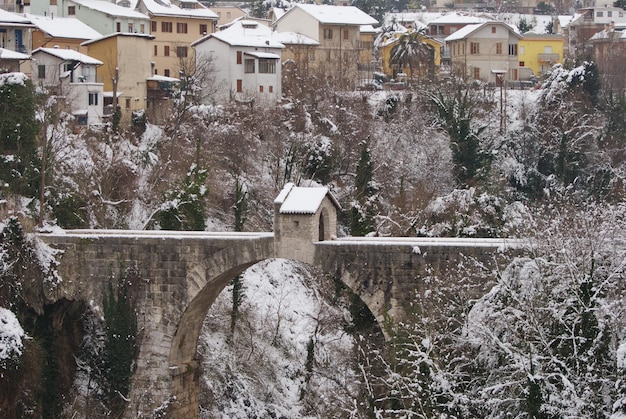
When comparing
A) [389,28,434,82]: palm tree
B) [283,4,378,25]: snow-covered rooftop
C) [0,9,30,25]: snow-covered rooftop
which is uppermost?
[283,4,378,25]: snow-covered rooftop

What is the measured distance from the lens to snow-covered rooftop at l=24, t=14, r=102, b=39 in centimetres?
7762

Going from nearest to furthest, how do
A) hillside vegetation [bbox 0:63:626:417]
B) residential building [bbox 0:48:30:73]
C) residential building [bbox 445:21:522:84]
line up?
hillside vegetation [bbox 0:63:626:417] < residential building [bbox 0:48:30:73] < residential building [bbox 445:21:522:84]

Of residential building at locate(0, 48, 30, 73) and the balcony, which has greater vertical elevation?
the balcony

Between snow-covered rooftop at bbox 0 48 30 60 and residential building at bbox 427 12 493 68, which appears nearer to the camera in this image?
snow-covered rooftop at bbox 0 48 30 60

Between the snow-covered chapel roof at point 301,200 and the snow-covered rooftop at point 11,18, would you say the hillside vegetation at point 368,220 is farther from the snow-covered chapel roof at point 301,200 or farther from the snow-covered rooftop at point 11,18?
the snow-covered rooftop at point 11,18

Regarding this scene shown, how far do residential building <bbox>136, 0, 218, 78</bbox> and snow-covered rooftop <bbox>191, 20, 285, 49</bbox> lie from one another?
4.25 metres

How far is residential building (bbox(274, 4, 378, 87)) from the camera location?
86.2 meters

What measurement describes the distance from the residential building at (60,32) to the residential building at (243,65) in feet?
22.7

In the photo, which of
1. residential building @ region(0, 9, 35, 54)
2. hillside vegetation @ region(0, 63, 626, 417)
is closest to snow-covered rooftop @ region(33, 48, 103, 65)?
residential building @ region(0, 9, 35, 54)

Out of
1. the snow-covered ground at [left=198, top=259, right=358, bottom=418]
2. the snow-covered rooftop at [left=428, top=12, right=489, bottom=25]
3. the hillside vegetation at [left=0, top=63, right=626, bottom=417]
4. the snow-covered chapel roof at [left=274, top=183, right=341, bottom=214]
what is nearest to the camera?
the hillside vegetation at [left=0, top=63, right=626, bottom=417]

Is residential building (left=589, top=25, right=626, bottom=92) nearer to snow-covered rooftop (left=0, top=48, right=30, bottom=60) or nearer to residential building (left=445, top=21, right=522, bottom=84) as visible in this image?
residential building (left=445, top=21, right=522, bottom=84)

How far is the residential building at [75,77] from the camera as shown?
69000 mm

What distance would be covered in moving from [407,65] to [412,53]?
7.38 feet

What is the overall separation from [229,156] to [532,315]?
34.8 metres
